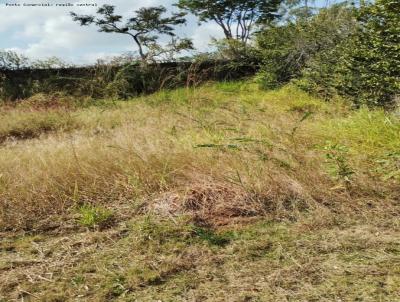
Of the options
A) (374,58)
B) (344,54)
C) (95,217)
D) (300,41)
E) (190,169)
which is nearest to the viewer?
(95,217)

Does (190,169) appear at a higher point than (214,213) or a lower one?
higher

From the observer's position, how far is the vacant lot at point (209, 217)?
203 centimetres

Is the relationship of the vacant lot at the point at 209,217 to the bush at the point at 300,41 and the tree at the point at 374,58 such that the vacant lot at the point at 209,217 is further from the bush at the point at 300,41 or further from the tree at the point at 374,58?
the bush at the point at 300,41

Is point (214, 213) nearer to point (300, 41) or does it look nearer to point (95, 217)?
point (95, 217)

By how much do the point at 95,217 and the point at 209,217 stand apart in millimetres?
751

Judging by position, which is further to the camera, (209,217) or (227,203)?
(227,203)

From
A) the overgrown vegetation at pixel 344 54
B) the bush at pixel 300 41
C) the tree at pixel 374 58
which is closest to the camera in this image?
the tree at pixel 374 58

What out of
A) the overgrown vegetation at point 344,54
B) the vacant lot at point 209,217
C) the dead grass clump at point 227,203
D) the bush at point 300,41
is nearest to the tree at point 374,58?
the overgrown vegetation at point 344,54

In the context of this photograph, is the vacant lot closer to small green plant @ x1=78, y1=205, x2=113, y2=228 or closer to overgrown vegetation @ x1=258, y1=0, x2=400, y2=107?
small green plant @ x1=78, y1=205, x2=113, y2=228

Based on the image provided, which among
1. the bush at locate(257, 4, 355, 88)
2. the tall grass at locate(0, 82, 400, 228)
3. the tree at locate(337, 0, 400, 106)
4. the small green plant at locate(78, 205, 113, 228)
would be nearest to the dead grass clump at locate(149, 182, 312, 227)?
the tall grass at locate(0, 82, 400, 228)

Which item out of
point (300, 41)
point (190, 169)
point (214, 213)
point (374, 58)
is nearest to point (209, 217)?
point (214, 213)

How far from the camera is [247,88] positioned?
38.2ft

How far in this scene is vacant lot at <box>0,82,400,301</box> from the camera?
6.67 ft

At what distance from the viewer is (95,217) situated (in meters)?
2.81
